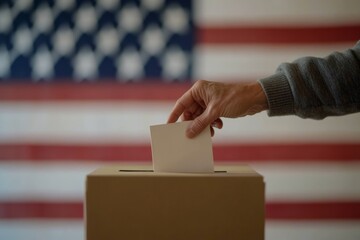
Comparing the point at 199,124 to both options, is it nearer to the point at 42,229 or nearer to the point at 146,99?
the point at 146,99

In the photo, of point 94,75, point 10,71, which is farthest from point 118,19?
point 10,71

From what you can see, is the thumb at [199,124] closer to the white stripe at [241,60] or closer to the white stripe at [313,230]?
the white stripe at [241,60]

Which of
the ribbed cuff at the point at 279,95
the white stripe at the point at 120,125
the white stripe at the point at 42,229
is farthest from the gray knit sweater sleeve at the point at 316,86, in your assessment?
the white stripe at the point at 42,229

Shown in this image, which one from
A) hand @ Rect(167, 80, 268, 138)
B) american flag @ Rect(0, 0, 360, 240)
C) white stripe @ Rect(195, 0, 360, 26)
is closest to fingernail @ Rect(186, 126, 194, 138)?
hand @ Rect(167, 80, 268, 138)

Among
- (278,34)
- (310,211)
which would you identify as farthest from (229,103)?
(310,211)

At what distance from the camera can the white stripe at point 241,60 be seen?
4.31 ft

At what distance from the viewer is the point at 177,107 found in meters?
0.75

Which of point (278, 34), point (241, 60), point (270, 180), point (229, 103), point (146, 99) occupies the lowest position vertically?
point (270, 180)

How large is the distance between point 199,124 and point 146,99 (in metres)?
0.75

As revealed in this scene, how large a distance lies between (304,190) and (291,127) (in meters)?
0.28

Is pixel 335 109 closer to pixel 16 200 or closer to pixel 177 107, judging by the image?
pixel 177 107

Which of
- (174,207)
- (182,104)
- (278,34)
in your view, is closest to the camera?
(174,207)

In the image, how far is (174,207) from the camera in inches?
21.0

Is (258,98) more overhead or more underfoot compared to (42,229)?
more overhead
